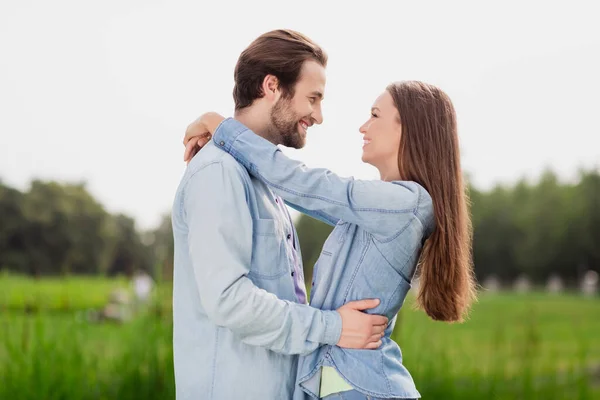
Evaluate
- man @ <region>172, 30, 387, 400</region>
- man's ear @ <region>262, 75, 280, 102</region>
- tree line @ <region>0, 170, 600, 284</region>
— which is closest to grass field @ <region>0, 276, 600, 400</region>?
man @ <region>172, 30, 387, 400</region>

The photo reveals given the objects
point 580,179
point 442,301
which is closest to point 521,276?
point 580,179

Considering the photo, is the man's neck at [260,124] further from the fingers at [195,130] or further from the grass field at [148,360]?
the grass field at [148,360]

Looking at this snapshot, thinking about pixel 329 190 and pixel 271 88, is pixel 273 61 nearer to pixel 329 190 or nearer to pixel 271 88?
pixel 271 88

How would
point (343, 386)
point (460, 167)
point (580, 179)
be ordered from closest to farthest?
point (343, 386)
point (460, 167)
point (580, 179)

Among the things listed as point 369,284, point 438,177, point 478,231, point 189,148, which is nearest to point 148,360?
point 189,148

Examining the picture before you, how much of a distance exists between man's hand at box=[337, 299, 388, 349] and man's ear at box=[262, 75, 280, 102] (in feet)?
2.39

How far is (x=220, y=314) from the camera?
189 cm

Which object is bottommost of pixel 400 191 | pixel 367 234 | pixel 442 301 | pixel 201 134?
pixel 442 301

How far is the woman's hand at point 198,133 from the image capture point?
2285mm

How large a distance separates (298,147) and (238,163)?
0.38m

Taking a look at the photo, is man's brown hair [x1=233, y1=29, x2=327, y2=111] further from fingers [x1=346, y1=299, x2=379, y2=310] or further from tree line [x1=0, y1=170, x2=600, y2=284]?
tree line [x1=0, y1=170, x2=600, y2=284]

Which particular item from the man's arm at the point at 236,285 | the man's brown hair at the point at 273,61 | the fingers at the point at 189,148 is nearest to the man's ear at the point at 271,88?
the man's brown hair at the point at 273,61

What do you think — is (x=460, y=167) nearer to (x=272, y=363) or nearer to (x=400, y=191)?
(x=400, y=191)

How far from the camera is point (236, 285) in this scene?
1882 mm
